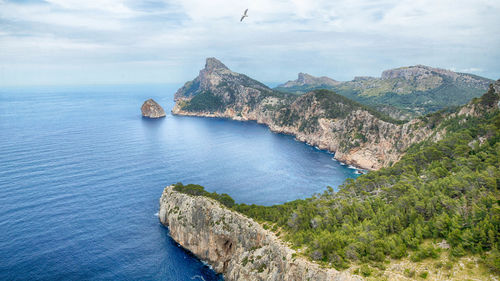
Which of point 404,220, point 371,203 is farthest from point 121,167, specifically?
point 404,220

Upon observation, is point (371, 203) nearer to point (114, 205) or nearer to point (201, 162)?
point (114, 205)

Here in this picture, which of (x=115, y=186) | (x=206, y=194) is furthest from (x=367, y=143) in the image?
(x=115, y=186)

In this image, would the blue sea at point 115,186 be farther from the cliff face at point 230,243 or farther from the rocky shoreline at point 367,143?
the rocky shoreline at point 367,143

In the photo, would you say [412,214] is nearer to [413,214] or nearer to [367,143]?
[413,214]

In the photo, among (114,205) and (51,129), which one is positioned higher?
(51,129)

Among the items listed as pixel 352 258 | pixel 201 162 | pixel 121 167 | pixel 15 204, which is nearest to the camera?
pixel 352 258

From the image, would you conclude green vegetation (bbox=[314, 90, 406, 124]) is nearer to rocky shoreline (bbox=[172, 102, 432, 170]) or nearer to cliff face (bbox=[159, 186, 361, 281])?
rocky shoreline (bbox=[172, 102, 432, 170])

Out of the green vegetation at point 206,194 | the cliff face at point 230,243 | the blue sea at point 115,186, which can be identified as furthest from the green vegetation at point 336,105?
the cliff face at point 230,243
